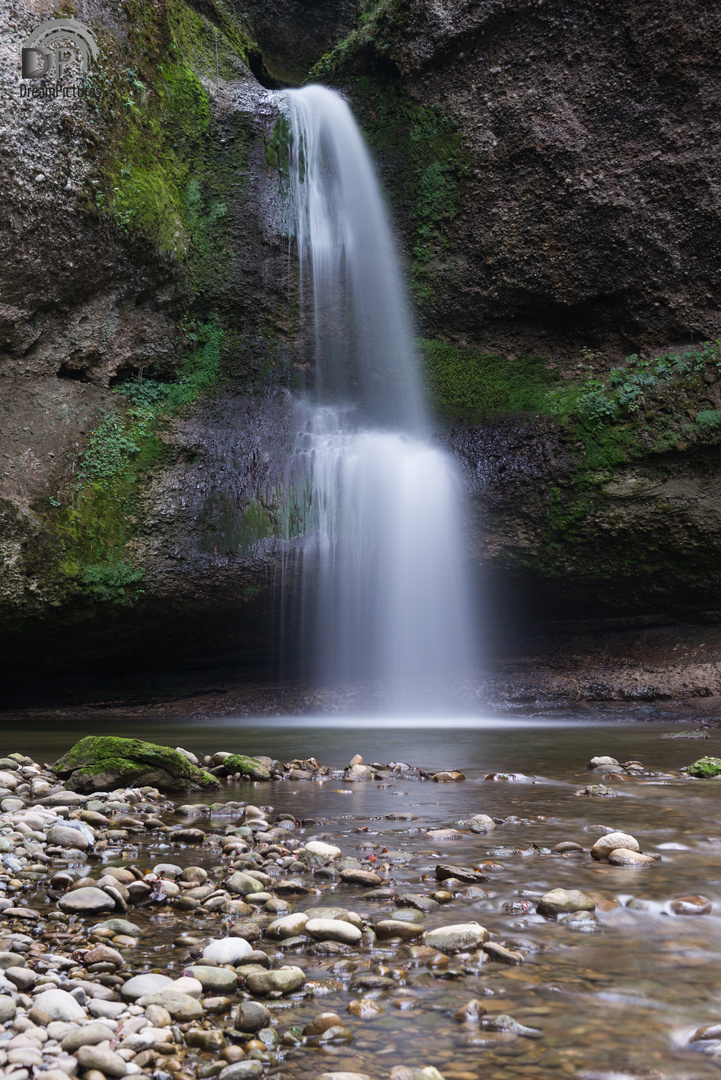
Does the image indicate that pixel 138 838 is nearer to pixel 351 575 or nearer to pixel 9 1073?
pixel 9 1073

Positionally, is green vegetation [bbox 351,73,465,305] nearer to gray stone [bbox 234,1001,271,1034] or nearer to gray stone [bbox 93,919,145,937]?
gray stone [bbox 93,919,145,937]

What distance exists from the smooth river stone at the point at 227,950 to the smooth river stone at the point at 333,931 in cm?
21

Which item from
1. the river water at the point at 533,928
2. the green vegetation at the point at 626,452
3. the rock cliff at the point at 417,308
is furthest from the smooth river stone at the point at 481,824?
the green vegetation at the point at 626,452

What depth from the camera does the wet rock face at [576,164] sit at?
11000 millimetres

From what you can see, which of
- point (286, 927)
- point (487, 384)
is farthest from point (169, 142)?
point (286, 927)

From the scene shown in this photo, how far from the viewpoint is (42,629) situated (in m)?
10.1

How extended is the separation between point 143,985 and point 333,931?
602 mm

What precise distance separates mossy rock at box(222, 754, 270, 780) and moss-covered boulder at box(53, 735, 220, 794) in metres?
0.36

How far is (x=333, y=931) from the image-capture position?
7.47 feet

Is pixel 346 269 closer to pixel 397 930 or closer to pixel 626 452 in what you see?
pixel 626 452

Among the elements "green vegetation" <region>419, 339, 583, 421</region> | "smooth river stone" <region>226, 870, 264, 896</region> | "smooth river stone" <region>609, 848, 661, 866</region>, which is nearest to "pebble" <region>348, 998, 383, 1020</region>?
"smooth river stone" <region>226, 870, 264, 896</region>

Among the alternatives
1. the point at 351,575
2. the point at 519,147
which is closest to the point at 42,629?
the point at 351,575

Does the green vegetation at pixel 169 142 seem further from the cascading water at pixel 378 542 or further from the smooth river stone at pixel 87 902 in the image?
the smooth river stone at pixel 87 902

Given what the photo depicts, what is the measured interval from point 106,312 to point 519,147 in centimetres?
701
